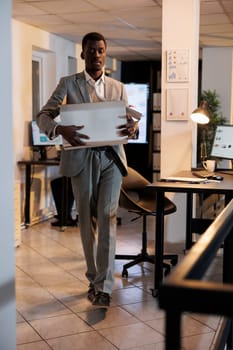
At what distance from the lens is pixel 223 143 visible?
4035 mm

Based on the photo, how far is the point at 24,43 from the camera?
5395 millimetres

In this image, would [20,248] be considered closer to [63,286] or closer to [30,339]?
[63,286]

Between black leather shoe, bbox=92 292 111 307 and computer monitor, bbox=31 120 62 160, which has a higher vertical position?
computer monitor, bbox=31 120 62 160

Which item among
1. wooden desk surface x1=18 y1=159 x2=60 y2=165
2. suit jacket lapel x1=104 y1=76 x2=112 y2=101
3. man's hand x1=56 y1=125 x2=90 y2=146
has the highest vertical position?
suit jacket lapel x1=104 y1=76 x2=112 y2=101

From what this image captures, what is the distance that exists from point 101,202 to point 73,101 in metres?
0.64

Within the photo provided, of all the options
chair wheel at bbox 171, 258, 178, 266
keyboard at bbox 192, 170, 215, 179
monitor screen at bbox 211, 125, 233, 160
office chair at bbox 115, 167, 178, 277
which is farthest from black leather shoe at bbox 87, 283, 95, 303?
monitor screen at bbox 211, 125, 233, 160

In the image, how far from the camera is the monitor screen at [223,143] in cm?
400

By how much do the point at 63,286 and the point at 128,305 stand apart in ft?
1.83

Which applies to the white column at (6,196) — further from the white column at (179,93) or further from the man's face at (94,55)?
the white column at (179,93)

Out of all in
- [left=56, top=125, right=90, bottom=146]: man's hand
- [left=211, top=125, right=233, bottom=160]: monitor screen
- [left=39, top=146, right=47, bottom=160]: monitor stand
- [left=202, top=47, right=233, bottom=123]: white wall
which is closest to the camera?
[left=56, top=125, right=90, bottom=146]: man's hand

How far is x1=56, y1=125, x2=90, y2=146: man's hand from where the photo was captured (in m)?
2.82

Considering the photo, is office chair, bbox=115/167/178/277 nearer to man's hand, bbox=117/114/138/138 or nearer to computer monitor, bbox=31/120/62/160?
man's hand, bbox=117/114/138/138

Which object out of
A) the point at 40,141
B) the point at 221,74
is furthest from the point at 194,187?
the point at 221,74

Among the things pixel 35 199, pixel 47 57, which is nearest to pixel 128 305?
pixel 35 199
